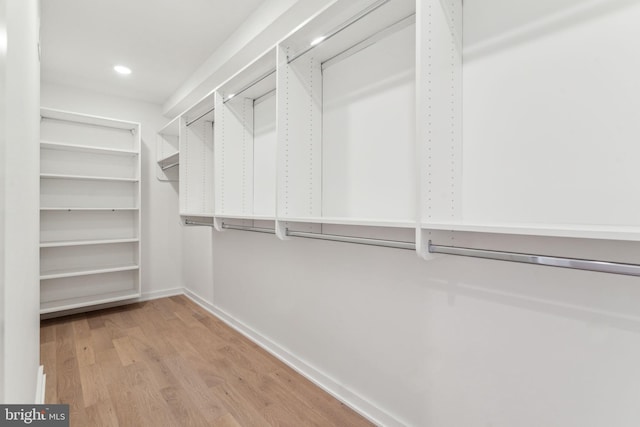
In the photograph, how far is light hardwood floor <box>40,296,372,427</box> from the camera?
177 centimetres

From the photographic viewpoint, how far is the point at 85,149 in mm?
3494

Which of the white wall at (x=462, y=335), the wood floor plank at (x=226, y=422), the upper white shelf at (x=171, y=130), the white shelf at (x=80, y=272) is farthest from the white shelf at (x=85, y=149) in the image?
the wood floor plank at (x=226, y=422)

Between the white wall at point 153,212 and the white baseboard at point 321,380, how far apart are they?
1.60 m

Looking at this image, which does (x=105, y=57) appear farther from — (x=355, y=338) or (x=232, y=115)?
(x=355, y=338)

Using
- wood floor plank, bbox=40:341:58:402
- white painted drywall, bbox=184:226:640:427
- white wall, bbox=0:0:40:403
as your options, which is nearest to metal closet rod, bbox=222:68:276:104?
white painted drywall, bbox=184:226:640:427

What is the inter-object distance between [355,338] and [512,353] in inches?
32.9

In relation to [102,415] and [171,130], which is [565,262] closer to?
[102,415]

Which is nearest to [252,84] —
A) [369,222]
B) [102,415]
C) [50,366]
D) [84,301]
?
[369,222]

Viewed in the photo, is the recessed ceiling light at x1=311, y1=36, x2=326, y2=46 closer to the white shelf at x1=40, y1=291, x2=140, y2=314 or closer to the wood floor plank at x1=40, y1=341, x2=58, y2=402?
the wood floor plank at x1=40, y1=341, x2=58, y2=402

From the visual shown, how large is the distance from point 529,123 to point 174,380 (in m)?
2.50

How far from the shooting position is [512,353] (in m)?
1.17

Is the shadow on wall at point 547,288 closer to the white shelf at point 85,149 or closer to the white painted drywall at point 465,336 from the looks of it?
the white painted drywall at point 465,336

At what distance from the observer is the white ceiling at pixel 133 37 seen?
222cm

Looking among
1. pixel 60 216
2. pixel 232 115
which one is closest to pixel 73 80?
pixel 60 216
